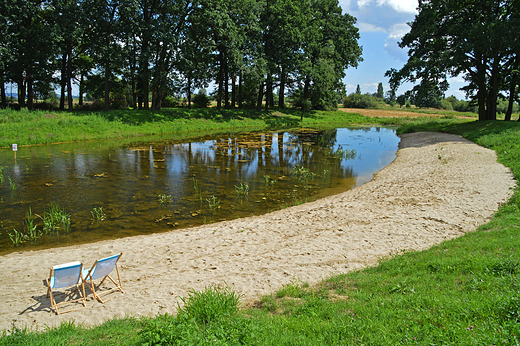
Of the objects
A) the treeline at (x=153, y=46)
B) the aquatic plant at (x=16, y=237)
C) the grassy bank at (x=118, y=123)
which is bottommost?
the aquatic plant at (x=16, y=237)

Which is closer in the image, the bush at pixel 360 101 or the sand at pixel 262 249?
the sand at pixel 262 249

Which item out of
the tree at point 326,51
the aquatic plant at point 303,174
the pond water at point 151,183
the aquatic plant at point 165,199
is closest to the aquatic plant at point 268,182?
the pond water at point 151,183

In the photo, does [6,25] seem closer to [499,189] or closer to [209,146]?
[209,146]

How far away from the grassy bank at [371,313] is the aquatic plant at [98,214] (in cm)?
633

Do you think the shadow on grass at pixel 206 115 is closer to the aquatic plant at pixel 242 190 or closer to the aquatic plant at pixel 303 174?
the aquatic plant at pixel 303 174

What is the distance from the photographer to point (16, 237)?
28.7 ft

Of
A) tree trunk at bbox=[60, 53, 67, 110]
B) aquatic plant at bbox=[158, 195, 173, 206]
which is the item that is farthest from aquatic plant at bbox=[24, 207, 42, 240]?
tree trunk at bbox=[60, 53, 67, 110]

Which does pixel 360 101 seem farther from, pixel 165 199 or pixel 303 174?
pixel 165 199

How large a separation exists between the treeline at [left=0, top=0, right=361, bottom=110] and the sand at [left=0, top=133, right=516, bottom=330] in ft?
90.2

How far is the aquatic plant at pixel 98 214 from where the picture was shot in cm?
1051

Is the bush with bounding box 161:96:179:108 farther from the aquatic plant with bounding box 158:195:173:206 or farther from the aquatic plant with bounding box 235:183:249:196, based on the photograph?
the aquatic plant with bounding box 158:195:173:206

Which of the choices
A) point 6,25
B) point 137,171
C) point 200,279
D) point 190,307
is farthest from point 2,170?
point 6,25

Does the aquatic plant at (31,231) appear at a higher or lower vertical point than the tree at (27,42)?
lower

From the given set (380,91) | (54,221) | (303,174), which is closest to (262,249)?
(54,221)
